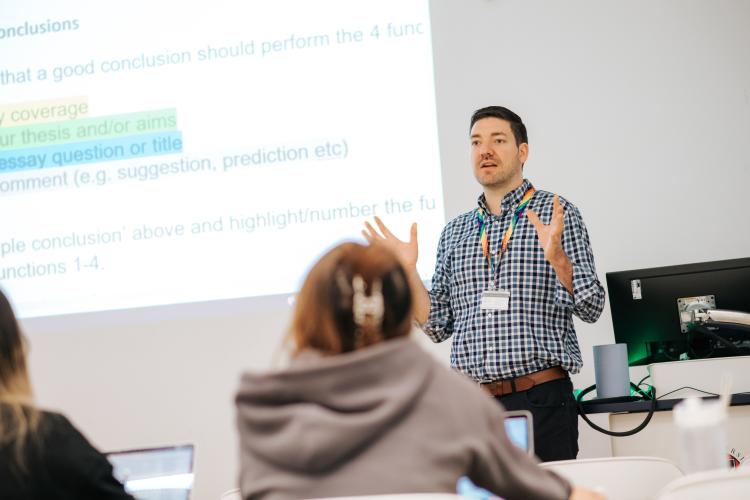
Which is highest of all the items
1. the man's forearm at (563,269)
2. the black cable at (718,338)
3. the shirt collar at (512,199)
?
the shirt collar at (512,199)

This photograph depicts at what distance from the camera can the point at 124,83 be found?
13.4 ft

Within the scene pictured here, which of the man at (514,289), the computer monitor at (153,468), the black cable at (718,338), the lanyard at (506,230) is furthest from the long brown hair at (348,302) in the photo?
the black cable at (718,338)

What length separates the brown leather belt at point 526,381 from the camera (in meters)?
2.83

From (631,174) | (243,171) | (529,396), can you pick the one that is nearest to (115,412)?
(243,171)

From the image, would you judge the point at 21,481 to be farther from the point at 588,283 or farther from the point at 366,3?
the point at 366,3

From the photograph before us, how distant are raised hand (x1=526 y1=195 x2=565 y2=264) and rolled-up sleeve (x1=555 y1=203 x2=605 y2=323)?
0.09 metres

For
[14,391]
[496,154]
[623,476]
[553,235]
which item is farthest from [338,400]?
[496,154]

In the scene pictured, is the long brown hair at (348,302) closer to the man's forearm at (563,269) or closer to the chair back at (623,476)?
the chair back at (623,476)

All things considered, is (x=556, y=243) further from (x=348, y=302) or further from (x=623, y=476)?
(x=348, y=302)

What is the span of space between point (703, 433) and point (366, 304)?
60 cm

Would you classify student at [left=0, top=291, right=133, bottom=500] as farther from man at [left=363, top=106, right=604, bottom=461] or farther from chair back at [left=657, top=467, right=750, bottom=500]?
man at [left=363, top=106, right=604, bottom=461]

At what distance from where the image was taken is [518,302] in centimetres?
290

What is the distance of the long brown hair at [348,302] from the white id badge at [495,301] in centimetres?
161

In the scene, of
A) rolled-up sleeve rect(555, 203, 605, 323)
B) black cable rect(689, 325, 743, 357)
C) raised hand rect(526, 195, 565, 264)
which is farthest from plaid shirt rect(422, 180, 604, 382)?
black cable rect(689, 325, 743, 357)
